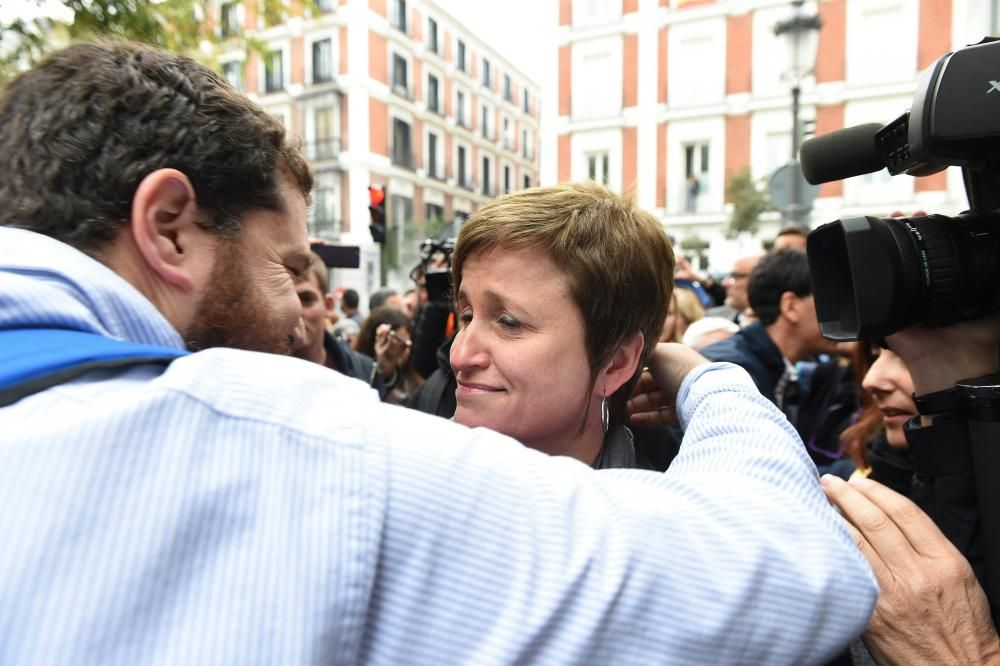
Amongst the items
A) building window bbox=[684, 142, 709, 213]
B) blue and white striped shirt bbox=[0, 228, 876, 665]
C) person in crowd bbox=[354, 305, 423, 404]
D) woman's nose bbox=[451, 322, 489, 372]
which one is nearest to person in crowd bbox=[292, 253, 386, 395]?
person in crowd bbox=[354, 305, 423, 404]

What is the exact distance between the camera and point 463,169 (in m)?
36.9

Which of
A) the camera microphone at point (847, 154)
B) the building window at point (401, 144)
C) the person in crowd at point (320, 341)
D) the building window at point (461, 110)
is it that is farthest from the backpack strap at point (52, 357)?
the building window at point (461, 110)

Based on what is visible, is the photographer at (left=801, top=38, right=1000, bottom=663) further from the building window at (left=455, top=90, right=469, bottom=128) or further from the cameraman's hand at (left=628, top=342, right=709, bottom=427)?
the building window at (left=455, top=90, right=469, bottom=128)

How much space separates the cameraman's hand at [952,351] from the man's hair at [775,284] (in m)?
2.29

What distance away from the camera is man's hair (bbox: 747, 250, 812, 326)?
3545mm

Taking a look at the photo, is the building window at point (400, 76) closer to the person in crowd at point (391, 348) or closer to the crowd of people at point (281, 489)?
the person in crowd at point (391, 348)

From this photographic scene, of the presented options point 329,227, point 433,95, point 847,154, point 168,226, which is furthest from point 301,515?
point 433,95

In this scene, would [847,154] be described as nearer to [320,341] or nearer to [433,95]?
[320,341]

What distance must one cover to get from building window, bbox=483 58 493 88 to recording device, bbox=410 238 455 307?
38.5 meters

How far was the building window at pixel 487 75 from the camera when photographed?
1558 inches

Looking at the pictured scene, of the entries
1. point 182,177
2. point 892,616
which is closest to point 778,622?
point 892,616

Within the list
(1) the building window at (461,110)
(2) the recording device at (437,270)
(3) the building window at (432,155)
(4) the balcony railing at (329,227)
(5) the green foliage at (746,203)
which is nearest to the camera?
(2) the recording device at (437,270)

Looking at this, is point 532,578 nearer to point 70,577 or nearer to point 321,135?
point 70,577

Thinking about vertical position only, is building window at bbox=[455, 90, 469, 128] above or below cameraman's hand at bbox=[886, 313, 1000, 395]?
above
